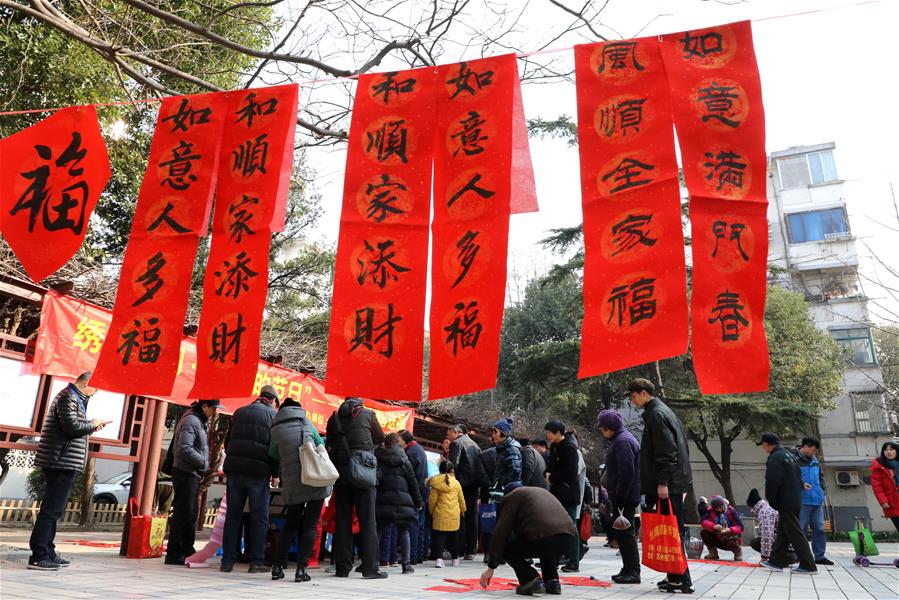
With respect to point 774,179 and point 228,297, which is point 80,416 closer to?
point 228,297

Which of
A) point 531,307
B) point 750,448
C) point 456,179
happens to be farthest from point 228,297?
point 750,448

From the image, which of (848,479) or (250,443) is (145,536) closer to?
(250,443)

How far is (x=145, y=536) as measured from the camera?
722 cm

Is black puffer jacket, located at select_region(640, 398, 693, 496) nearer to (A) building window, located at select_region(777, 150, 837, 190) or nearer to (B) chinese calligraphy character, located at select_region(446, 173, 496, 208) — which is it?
(B) chinese calligraphy character, located at select_region(446, 173, 496, 208)

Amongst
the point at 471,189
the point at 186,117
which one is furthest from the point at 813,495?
the point at 186,117

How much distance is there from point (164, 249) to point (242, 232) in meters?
0.73

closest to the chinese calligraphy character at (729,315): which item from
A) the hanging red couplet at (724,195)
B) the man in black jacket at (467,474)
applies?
the hanging red couplet at (724,195)

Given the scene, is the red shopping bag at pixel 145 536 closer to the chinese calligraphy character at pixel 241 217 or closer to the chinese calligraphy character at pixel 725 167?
the chinese calligraphy character at pixel 241 217

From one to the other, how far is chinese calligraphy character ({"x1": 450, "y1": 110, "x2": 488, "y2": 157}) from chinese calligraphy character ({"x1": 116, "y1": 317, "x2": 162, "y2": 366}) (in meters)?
2.91

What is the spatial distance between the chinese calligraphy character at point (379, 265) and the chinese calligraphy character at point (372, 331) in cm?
23

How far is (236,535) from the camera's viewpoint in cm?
643

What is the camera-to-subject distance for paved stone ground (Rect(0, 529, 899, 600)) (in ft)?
15.6

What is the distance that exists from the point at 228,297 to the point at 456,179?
7.02 feet

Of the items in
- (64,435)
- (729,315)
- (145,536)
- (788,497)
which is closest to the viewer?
(729,315)
